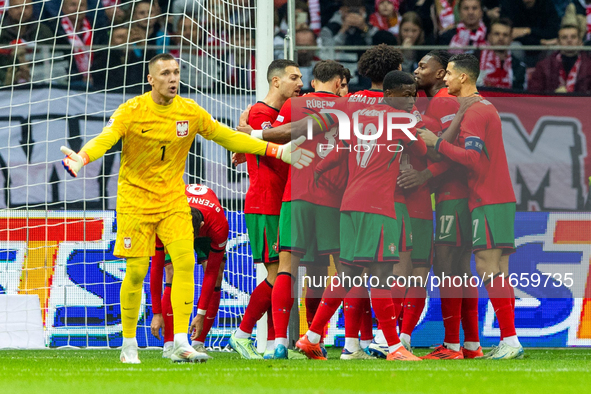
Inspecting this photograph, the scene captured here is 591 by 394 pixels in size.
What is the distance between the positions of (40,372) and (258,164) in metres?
2.34

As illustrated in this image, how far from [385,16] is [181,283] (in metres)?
6.86

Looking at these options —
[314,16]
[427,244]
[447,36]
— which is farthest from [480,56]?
[427,244]

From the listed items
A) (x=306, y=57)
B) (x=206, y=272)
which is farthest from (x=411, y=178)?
(x=306, y=57)

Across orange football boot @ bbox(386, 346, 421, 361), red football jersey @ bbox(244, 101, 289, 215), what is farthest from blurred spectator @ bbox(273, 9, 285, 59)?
orange football boot @ bbox(386, 346, 421, 361)

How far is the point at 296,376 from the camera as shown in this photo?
15.1ft

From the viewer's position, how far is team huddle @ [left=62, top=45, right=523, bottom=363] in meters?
→ 5.73

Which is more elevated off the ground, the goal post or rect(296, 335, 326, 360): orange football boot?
the goal post

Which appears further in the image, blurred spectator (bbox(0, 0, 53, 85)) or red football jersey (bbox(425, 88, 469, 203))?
blurred spectator (bbox(0, 0, 53, 85))

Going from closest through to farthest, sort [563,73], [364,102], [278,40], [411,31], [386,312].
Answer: [386,312], [364,102], [563,73], [278,40], [411,31]

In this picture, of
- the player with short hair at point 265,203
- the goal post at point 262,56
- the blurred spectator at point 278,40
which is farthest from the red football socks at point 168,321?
the blurred spectator at point 278,40

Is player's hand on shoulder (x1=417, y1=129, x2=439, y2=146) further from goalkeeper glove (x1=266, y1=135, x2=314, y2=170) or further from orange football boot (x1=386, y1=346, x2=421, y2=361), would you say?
orange football boot (x1=386, y1=346, x2=421, y2=361)

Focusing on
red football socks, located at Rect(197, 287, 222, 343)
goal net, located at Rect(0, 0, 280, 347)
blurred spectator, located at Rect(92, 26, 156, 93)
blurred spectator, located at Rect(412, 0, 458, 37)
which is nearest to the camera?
red football socks, located at Rect(197, 287, 222, 343)

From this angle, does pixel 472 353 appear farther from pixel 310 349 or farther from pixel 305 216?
pixel 305 216

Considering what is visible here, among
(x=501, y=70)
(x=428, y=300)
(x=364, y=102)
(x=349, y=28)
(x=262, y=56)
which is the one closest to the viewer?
(x=364, y=102)
